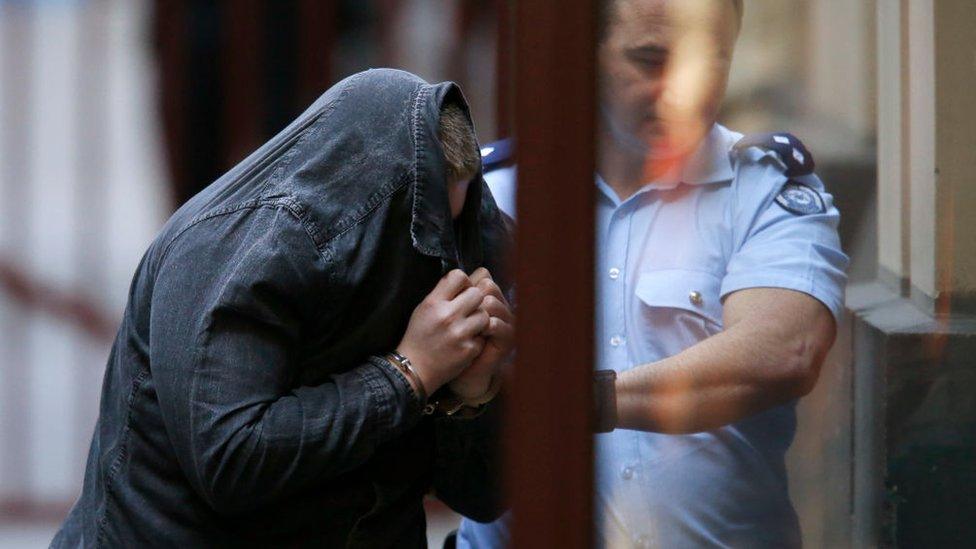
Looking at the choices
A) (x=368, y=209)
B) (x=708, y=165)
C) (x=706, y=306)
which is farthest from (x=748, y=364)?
(x=368, y=209)

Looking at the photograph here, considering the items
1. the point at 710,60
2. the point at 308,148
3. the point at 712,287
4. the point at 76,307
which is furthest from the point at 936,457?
the point at 76,307

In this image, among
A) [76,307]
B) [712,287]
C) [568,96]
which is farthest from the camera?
[76,307]

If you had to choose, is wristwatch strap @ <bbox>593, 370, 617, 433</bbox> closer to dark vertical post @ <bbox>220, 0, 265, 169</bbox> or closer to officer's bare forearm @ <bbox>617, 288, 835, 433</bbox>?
officer's bare forearm @ <bbox>617, 288, 835, 433</bbox>

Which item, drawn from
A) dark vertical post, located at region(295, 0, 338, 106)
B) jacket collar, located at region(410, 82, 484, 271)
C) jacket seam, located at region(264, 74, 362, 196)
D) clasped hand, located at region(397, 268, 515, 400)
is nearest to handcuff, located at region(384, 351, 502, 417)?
clasped hand, located at region(397, 268, 515, 400)

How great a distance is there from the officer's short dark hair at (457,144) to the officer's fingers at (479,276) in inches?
4.0

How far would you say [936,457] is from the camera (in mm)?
1341

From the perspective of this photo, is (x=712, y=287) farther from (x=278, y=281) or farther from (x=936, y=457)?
(x=278, y=281)

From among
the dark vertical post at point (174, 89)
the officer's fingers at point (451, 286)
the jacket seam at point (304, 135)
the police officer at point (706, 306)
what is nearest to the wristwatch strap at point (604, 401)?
the police officer at point (706, 306)

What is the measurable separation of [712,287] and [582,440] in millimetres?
201

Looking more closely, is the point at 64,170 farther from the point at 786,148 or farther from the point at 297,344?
the point at 786,148

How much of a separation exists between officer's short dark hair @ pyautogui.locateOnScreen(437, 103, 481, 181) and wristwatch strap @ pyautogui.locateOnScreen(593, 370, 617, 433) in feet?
1.22

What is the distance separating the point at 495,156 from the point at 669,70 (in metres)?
0.42

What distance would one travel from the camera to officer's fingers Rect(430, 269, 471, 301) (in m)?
1.54

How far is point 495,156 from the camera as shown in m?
1.68
